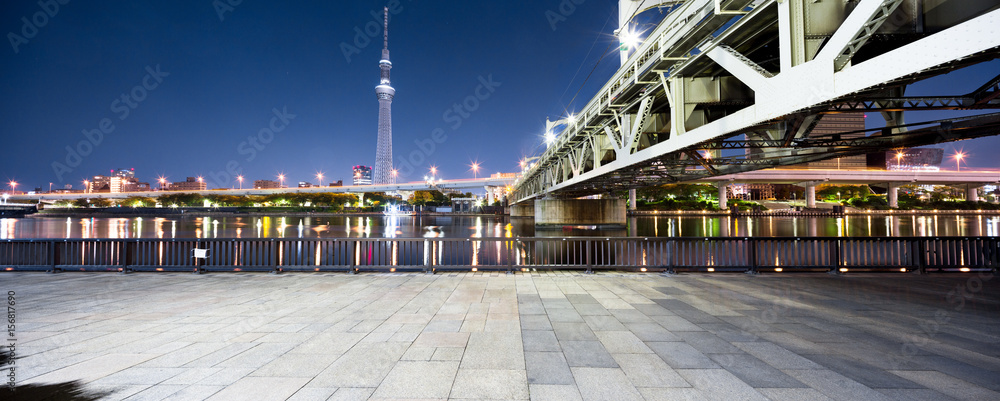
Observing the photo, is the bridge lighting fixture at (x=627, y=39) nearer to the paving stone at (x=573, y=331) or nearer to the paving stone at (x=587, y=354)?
→ the paving stone at (x=573, y=331)

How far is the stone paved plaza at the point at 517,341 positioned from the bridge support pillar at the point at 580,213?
4239 centimetres

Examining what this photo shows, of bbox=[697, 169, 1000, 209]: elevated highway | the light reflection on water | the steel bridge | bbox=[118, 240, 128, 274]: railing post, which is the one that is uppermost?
bbox=[697, 169, 1000, 209]: elevated highway

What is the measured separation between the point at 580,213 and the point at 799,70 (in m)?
45.6

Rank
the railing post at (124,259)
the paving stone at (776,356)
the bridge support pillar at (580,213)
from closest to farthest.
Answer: the paving stone at (776,356) → the railing post at (124,259) → the bridge support pillar at (580,213)

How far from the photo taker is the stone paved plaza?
13.0ft

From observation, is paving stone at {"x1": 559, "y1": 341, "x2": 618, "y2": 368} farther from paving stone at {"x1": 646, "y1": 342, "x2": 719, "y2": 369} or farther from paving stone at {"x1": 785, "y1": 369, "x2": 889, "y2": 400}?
paving stone at {"x1": 785, "y1": 369, "x2": 889, "y2": 400}

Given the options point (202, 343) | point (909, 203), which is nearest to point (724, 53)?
point (202, 343)

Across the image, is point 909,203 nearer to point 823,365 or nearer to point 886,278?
point 886,278

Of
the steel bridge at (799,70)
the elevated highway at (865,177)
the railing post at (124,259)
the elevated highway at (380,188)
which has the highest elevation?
the elevated highway at (380,188)

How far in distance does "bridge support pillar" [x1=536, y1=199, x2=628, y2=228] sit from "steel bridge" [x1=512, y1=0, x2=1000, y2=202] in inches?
1326

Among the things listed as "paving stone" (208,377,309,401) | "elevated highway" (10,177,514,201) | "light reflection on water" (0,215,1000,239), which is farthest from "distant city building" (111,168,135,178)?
"paving stone" (208,377,309,401)

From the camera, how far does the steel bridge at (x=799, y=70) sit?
5973 mm

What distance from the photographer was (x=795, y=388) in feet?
12.8

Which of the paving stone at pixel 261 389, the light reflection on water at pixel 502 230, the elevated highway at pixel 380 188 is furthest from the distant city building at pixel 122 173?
the paving stone at pixel 261 389
